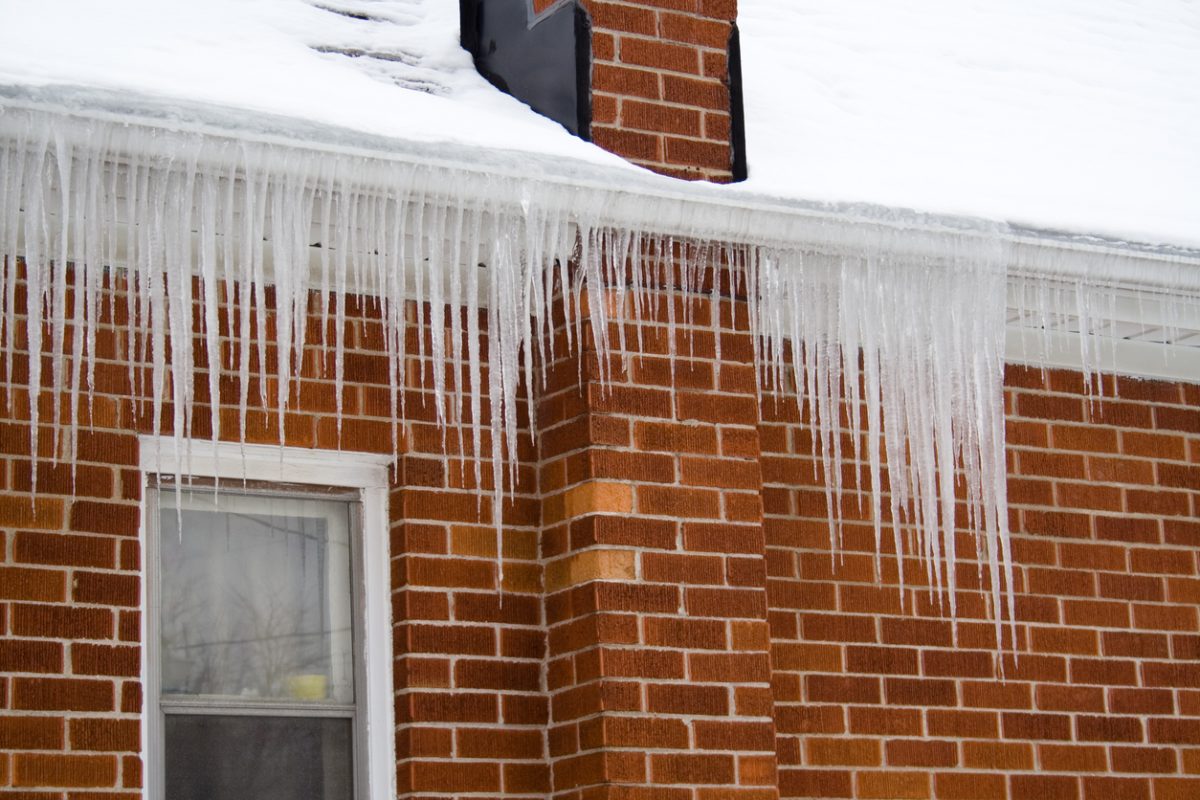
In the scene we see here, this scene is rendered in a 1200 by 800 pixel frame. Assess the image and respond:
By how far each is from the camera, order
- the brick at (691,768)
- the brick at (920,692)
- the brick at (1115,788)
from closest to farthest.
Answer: the brick at (691,768), the brick at (920,692), the brick at (1115,788)

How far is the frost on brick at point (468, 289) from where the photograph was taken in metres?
5.17

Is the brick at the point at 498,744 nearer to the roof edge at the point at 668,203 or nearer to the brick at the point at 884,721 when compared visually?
the brick at the point at 884,721

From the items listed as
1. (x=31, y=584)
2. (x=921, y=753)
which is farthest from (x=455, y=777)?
(x=921, y=753)

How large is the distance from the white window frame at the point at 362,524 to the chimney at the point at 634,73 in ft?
4.18

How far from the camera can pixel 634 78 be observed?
619 cm

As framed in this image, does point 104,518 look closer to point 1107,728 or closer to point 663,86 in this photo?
point 663,86

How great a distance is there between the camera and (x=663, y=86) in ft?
20.5

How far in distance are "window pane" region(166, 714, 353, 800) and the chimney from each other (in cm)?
200

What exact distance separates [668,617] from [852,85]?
229 centimetres

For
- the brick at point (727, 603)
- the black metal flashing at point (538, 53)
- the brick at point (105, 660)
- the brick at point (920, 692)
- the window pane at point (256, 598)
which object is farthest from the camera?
the brick at point (920, 692)

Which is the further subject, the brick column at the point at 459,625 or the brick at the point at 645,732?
the brick column at the point at 459,625

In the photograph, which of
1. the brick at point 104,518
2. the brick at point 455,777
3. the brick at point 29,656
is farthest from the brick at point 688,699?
the brick at point 29,656

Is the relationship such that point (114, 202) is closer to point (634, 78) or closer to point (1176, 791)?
point (634, 78)

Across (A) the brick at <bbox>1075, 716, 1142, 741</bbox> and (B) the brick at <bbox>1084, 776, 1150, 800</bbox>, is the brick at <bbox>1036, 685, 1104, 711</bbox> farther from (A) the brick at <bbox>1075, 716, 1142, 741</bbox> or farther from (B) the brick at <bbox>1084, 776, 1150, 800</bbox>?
(B) the brick at <bbox>1084, 776, 1150, 800</bbox>
